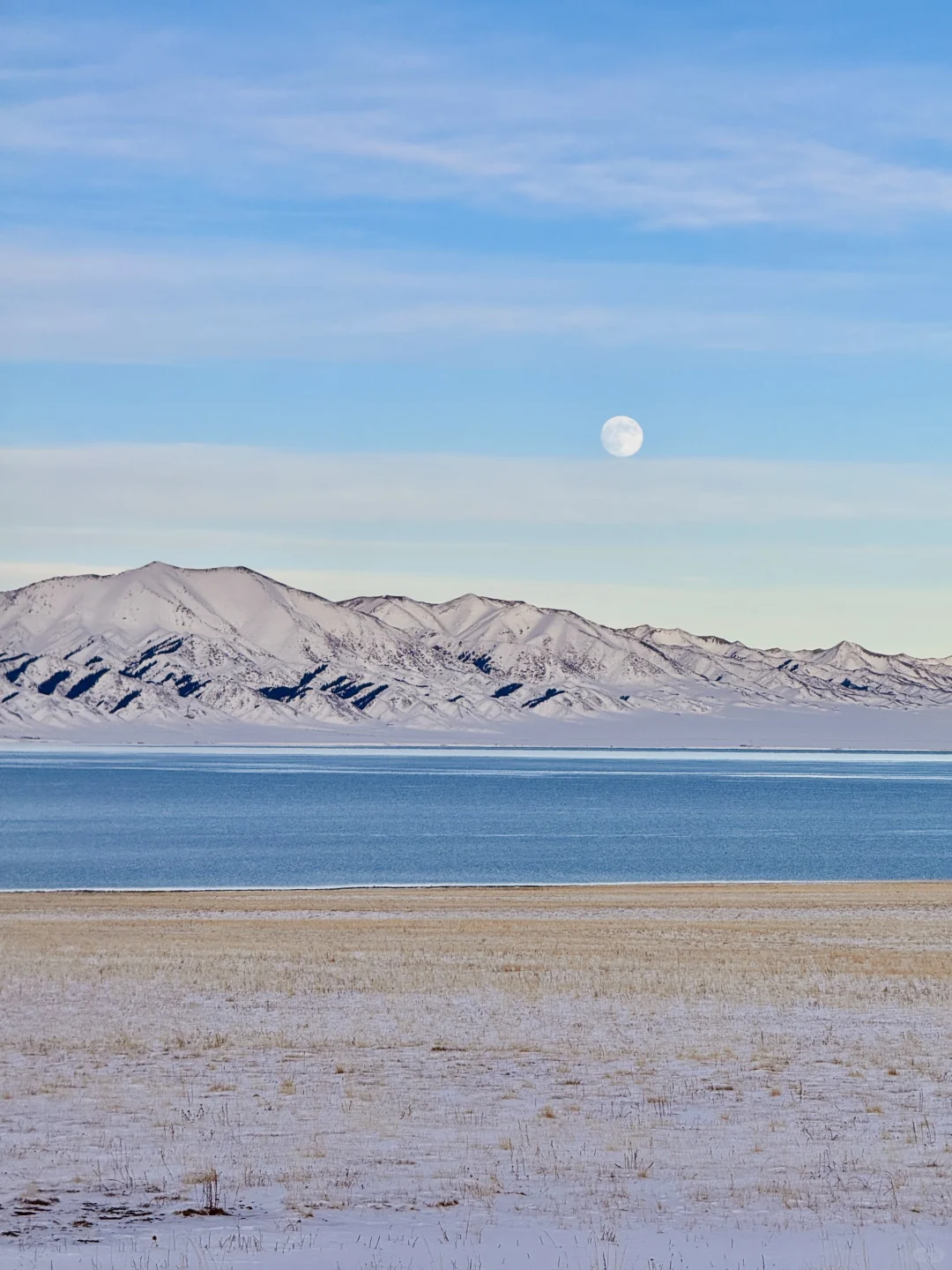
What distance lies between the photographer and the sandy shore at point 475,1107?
9766 mm

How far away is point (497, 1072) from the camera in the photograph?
52.0 ft

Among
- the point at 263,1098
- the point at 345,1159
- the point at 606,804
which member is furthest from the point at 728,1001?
the point at 606,804

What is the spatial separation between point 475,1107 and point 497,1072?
185 cm

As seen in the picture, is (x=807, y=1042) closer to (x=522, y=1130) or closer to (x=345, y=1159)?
(x=522, y=1130)

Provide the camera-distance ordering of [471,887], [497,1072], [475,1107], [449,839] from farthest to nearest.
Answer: [449,839] < [471,887] < [497,1072] < [475,1107]

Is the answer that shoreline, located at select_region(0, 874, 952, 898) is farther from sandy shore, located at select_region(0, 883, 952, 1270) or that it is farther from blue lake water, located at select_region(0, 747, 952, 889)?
sandy shore, located at select_region(0, 883, 952, 1270)

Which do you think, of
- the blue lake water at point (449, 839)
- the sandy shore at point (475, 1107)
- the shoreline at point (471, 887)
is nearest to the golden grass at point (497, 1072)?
the sandy shore at point (475, 1107)

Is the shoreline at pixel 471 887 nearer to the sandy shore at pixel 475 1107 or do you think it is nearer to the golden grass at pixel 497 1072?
the golden grass at pixel 497 1072

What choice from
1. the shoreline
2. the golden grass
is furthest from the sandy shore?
the shoreline

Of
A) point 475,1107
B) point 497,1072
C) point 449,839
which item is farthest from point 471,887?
point 475,1107

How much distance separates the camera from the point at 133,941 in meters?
32.7

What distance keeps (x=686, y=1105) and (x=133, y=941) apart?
20.8 meters

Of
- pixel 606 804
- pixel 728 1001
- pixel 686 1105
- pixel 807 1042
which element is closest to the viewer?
pixel 686 1105

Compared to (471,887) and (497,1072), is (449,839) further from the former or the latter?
(497,1072)
